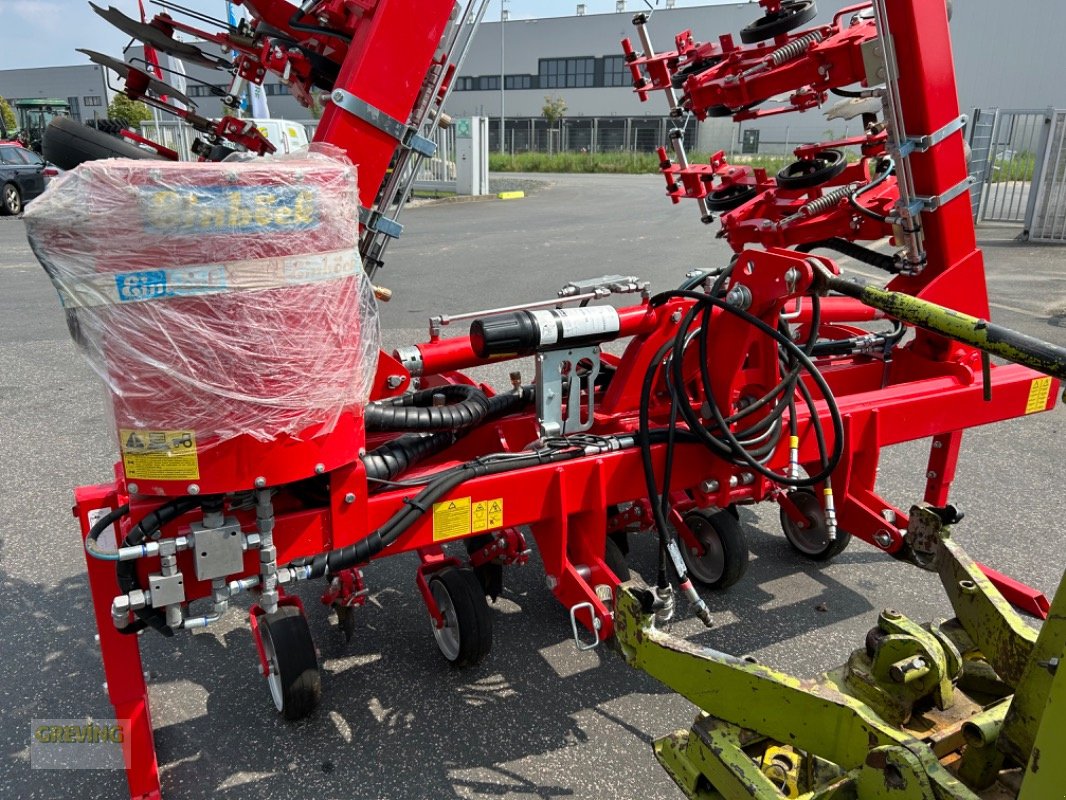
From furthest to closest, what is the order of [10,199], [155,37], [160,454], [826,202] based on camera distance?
[10,199]
[826,202]
[155,37]
[160,454]

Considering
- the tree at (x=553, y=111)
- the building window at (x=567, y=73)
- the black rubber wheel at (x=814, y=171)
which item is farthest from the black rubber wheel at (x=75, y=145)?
the building window at (x=567, y=73)

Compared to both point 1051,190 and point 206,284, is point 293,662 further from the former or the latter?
point 1051,190

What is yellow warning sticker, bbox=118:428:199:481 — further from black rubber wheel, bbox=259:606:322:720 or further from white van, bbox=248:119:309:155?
white van, bbox=248:119:309:155

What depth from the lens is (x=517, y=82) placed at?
55312 mm

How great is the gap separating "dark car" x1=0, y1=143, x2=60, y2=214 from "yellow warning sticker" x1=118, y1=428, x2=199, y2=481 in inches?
726

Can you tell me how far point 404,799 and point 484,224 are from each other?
15.0m

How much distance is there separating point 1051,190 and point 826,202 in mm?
12096

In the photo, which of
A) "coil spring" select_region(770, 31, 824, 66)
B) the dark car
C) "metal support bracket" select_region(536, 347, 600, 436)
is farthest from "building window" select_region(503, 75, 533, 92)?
"metal support bracket" select_region(536, 347, 600, 436)

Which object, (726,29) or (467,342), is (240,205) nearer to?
(467,342)

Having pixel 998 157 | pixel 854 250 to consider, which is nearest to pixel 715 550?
pixel 854 250

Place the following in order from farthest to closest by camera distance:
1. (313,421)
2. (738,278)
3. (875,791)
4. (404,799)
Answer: (738,278) → (404,799) → (313,421) → (875,791)

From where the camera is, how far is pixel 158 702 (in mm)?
2865

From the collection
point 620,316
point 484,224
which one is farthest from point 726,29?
point 620,316

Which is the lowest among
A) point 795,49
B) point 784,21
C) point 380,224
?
point 380,224
